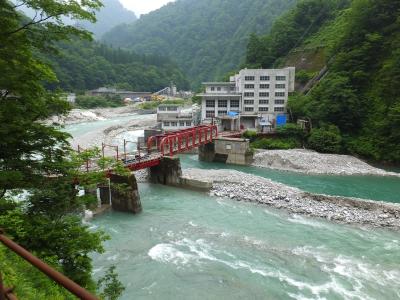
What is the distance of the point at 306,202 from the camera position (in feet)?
75.6

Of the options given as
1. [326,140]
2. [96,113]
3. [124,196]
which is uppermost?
[96,113]

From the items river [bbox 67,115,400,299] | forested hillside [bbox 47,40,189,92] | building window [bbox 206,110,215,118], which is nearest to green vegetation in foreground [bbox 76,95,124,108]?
forested hillside [bbox 47,40,189,92]

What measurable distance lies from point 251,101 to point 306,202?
28.5 metres

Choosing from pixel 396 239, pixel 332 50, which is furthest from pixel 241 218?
pixel 332 50

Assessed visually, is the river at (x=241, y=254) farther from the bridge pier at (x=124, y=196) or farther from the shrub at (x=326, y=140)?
the shrub at (x=326, y=140)

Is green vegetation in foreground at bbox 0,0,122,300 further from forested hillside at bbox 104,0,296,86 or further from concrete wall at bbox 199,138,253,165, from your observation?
forested hillside at bbox 104,0,296,86

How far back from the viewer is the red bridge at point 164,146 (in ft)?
87.0

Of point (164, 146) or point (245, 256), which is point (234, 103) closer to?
point (164, 146)

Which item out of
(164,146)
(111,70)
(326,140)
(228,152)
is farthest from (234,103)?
(111,70)

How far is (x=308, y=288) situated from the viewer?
1305 centimetres

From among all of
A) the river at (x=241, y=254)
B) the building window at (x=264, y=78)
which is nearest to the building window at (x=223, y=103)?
the building window at (x=264, y=78)

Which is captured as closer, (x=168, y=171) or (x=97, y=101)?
(x=168, y=171)

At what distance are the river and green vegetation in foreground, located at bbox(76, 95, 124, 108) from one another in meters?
75.5

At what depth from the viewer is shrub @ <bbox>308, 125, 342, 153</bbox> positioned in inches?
1494
